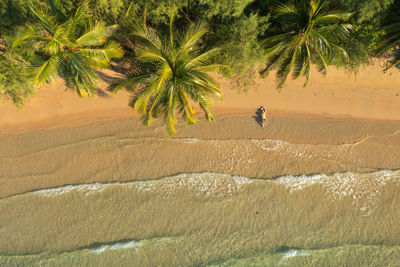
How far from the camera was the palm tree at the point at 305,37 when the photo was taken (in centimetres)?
973

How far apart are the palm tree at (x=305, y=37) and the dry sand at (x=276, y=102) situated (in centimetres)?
→ 167

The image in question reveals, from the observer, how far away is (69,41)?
8867 millimetres

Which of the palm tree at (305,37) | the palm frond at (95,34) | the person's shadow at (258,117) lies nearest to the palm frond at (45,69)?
the palm frond at (95,34)

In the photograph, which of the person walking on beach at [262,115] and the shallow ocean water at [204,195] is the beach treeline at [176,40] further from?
the shallow ocean water at [204,195]

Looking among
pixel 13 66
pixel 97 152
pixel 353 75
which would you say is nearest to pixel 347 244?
pixel 353 75

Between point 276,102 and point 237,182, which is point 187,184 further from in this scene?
point 276,102

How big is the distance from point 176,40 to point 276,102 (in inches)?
233

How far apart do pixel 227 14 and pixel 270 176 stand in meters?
7.35

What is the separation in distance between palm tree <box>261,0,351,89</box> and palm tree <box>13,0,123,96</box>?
6335 millimetres

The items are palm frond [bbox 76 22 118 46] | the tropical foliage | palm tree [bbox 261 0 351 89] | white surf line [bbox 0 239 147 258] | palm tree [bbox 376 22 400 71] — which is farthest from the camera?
white surf line [bbox 0 239 147 258]

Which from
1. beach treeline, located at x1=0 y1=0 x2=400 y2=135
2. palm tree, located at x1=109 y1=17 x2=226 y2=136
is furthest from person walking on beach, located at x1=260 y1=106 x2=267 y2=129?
palm tree, located at x1=109 y1=17 x2=226 y2=136

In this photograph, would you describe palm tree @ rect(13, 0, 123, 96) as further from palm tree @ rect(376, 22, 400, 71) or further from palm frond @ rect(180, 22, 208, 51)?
palm tree @ rect(376, 22, 400, 71)

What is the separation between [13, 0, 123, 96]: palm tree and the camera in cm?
850

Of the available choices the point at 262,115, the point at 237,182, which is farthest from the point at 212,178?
the point at 262,115
